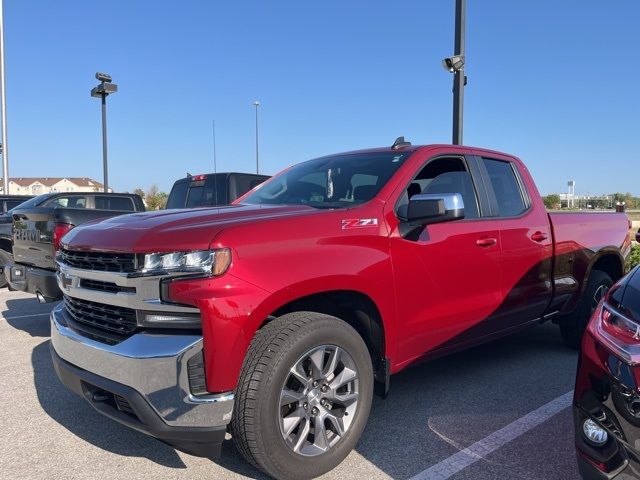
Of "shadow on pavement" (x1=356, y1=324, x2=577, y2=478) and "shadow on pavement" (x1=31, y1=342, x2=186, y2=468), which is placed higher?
"shadow on pavement" (x1=356, y1=324, x2=577, y2=478)

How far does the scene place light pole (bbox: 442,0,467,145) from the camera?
25.0 feet

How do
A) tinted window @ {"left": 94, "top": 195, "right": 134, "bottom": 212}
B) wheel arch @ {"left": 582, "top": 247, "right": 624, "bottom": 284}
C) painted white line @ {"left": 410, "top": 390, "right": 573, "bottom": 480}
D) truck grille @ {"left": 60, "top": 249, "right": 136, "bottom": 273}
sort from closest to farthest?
1. truck grille @ {"left": 60, "top": 249, "right": 136, "bottom": 273}
2. painted white line @ {"left": 410, "top": 390, "right": 573, "bottom": 480}
3. wheel arch @ {"left": 582, "top": 247, "right": 624, "bottom": 284}
4. tinted window @ {"left": 94, "top": 195, "right": 134, "bottom": 212}

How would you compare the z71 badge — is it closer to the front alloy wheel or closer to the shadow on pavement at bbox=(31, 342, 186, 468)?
the front alloy wheel

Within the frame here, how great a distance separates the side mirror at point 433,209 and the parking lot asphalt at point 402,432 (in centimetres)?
137

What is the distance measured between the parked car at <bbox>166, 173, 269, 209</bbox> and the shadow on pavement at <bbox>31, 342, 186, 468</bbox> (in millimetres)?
4140

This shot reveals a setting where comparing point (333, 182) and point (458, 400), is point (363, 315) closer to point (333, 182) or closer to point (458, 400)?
point (333, 182)

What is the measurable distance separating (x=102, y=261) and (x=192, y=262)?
0.60 meters

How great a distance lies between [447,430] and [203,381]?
1.80 metres

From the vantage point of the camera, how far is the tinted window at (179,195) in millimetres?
8836

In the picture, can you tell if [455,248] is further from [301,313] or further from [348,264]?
[301,313]

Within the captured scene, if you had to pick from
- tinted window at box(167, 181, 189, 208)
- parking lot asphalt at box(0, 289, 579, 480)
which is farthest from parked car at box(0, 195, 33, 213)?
parking lot asphalt at box(0, 289, 579, 480)

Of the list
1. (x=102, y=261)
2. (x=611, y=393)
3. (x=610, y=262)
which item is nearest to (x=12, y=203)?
(x=102, y=261)

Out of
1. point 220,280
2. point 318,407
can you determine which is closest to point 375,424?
point 318,407

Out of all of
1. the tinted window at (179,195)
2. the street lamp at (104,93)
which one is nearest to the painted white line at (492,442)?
the tinted window at (179,195)
